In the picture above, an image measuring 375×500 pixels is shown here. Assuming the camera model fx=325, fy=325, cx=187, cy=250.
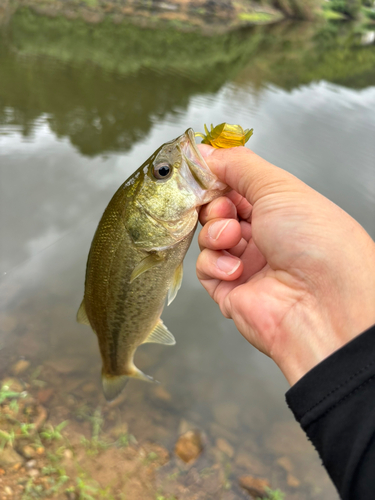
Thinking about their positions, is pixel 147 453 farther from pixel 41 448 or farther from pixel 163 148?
pixel 163 148

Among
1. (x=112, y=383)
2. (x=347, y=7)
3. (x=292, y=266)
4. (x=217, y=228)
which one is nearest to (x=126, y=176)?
(x=112, y=383)

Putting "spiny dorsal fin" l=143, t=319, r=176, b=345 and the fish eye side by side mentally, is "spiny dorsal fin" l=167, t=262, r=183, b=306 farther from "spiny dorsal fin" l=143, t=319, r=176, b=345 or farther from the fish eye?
the fish eye

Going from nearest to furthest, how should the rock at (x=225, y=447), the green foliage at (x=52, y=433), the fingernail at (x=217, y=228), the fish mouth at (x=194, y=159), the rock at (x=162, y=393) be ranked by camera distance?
the fish mouth at (x=194, y=159) → the fingernail at (x=217, y=228) → the green foliage at (x=52, y=433) → the rock at (x=225, y=447) → the rock at (x=162, y=393)

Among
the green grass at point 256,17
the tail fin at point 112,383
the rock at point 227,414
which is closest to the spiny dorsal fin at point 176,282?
the tail fin at point 112,383

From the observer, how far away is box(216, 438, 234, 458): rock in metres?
3.48

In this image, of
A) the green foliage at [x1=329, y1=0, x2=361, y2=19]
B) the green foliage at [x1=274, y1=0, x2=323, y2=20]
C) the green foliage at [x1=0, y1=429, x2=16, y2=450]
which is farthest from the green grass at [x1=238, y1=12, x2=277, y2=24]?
the green foliage at [x1=0, y1=429, x2=16, y2=450]

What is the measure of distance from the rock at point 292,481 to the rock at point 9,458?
8.65ft

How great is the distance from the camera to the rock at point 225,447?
3484 mm

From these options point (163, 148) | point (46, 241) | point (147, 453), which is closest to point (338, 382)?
point (163, 148)

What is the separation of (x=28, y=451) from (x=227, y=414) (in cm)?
215

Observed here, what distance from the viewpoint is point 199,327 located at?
4766mm

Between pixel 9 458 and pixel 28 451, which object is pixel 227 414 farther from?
pixel 9 458

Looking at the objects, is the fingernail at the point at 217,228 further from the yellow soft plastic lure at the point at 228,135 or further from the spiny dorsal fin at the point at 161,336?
the spiny dorsal fin at the point at 161,336

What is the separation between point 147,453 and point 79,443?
2.24 ft
